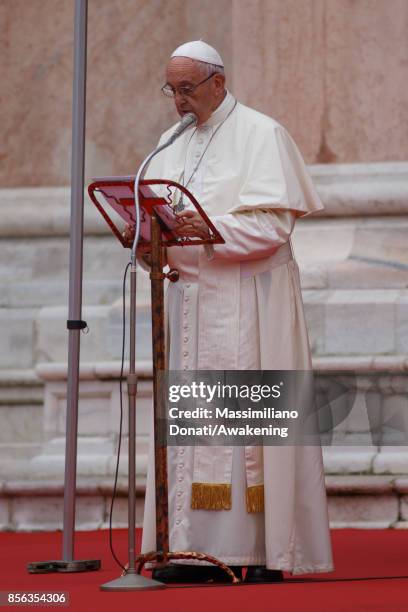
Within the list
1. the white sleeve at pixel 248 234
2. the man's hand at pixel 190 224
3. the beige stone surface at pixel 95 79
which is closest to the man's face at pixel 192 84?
the white sleeve at pixel 248 234

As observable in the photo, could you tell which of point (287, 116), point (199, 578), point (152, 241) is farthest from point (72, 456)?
point (287, 116)

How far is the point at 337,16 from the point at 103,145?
1631 mm

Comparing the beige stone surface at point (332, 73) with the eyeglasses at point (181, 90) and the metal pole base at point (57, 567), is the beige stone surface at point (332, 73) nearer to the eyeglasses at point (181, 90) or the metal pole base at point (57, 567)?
the eyeglasses at point (181, 90)

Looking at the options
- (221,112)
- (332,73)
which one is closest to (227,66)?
(332,73)

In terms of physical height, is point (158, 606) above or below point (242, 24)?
below

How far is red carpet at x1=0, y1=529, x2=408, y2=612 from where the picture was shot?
4.30m

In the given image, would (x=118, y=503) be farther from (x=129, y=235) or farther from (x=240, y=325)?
(x=129, y=235)

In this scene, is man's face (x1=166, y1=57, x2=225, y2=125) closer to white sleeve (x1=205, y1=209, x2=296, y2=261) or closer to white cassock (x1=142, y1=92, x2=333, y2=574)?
white cassock (x1=142, y1=92, x2=333, y2=574)

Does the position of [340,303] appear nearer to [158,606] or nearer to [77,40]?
[77,40]

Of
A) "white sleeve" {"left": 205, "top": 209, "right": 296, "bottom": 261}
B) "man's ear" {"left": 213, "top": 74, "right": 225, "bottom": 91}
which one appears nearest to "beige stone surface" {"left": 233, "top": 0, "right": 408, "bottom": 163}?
"man's ear" {"left": 213, "top": 74, "right": 225, "bottom": 91}

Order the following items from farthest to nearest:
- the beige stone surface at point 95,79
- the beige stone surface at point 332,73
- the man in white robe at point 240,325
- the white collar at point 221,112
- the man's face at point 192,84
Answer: the beige stone surface at point 95,79 < the beige stone surface at point 332,73 < the white collar at point 221,112 < the man's face at point 192,84 < the man in white robe at point 240,325

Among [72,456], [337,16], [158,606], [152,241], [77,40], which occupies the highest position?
[337,16]

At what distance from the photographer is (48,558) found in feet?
20.5

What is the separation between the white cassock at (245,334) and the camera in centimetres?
519
